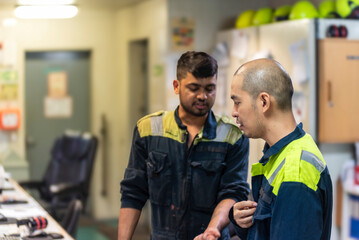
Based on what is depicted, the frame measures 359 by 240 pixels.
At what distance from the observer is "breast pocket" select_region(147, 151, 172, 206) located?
9.03 ft

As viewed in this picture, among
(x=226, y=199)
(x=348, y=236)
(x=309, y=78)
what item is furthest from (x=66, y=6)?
(x=226, y=199)

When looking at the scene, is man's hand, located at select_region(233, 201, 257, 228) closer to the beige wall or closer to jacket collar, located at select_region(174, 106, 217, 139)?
jacket collar, located at select_region(174, 106, 217, 139)

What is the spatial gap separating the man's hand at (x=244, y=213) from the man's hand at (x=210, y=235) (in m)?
0.50

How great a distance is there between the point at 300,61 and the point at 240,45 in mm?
967

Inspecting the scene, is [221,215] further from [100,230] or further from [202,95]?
[100,230]

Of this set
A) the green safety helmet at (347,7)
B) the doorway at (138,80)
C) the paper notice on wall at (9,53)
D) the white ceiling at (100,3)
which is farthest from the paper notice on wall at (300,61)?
the paper notice on wall at (9,53)

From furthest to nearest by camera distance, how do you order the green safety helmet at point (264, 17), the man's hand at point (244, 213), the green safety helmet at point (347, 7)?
the green safety helmet at point (264, 17) → the green safety helmet at point (347, 7) → the man's hand at point (244, 213)

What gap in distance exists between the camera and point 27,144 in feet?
25.1

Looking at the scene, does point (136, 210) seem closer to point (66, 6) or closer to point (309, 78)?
point (309, 78)

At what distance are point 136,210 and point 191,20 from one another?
12.5 feet

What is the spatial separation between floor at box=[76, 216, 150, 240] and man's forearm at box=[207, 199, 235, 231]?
157 inches

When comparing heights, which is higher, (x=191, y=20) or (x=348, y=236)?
(x=191, y=20)

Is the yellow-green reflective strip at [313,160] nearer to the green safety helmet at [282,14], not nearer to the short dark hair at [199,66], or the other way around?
the short dark hair at [199,66]

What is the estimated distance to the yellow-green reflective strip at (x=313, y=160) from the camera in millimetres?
1759
